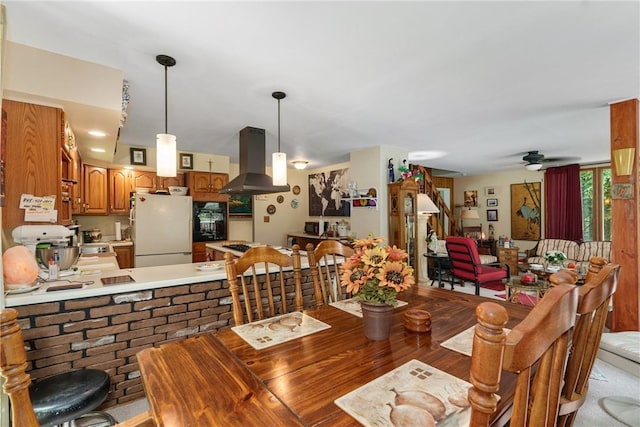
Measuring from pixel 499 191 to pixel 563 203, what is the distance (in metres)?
1.39

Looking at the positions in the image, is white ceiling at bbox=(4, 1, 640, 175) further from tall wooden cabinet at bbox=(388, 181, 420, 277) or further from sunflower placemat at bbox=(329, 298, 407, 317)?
sunflower placemat at bbox=(329, 298, 407, 317)

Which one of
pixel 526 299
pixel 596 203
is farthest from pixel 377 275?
pixel 596 203

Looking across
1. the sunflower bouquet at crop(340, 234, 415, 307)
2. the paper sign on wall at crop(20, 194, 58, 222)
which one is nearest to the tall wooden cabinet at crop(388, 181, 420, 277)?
the sunflower bouquet at crop(340, 234, 415, 307)

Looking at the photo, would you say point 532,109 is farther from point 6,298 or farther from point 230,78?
point 6,298

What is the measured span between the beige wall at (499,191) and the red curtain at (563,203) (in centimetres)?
24

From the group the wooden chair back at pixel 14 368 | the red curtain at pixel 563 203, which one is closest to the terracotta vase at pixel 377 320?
the wooden chair back at pixel 14 368

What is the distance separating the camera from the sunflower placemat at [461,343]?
1.11 meters

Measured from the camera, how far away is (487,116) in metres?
3.25

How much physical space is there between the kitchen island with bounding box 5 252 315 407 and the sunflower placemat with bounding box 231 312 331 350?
957 mm

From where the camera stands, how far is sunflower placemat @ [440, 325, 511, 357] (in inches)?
43.8

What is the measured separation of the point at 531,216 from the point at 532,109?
4926 mm

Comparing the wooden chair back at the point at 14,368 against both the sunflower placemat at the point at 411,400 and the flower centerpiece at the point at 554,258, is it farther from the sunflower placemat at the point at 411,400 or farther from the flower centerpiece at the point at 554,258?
the flower centerpiece at the point at 554,258

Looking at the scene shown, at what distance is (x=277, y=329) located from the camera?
131cm

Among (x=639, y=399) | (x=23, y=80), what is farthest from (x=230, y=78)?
(x=639, y=399)
